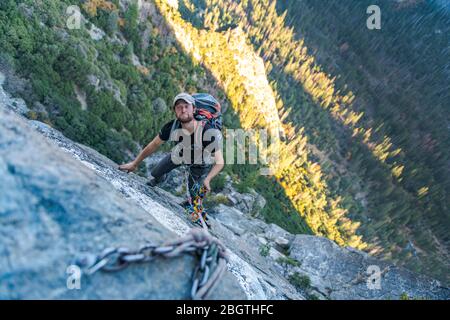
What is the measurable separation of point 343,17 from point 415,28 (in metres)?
37.1

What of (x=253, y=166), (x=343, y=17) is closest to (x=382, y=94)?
(x=343, y=17)

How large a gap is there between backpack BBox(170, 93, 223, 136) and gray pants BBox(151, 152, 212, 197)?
103 centimetres

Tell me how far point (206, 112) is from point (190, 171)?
1.48 m

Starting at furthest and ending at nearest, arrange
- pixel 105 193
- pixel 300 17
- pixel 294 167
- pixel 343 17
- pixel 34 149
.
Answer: pixel 343 17, pixel 300 17, pixel 294 167, pixel 105 193, pixel 34 149

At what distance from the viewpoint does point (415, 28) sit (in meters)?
144

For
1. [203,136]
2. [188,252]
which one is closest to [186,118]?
[203,136]

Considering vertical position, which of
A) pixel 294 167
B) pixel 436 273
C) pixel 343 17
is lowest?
pixel 436 273

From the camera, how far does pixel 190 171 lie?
596 cm

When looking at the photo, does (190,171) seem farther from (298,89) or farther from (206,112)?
(298,89)

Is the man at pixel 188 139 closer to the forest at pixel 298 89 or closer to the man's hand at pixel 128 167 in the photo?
the man's hand at pixel 128 167

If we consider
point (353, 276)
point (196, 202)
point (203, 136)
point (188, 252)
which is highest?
point (203, 136)

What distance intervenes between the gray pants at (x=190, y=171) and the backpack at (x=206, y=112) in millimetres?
1029

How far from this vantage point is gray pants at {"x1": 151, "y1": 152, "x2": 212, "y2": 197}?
5855mm

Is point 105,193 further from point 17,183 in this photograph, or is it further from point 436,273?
point 436,273
